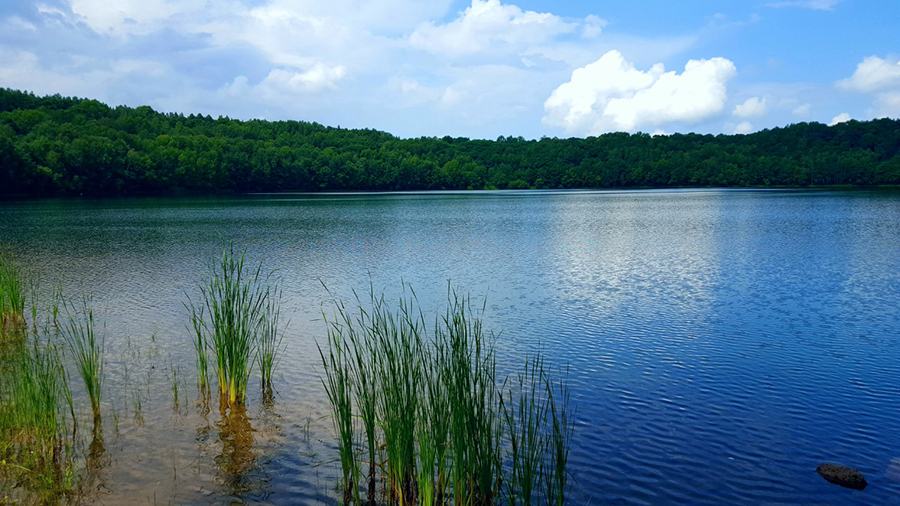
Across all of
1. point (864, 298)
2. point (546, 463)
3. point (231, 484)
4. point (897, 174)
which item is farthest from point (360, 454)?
point (897, 174)

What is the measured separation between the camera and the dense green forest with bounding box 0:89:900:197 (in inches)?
2874

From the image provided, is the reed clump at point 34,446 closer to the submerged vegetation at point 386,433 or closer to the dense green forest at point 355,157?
the submerged vegetation at point 386,433

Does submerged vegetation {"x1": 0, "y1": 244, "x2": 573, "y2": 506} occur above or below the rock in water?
above

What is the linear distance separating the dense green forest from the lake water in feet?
188

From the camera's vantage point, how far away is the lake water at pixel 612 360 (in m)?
5.46

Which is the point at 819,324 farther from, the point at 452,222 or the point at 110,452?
the point at 452,222

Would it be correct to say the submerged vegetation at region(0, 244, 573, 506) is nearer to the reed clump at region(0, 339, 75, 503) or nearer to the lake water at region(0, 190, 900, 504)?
the reed clump at region(0, 339, 75, 503)

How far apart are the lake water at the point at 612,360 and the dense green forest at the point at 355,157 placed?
57.3 metres

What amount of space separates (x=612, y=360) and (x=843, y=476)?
3.78 metres

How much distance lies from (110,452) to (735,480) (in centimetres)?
552

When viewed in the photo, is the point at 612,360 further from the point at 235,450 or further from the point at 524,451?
the point at 235,450

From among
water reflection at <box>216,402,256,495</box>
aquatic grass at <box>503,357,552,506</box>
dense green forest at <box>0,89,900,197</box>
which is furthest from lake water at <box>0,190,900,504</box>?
dense green forest at <box>0,89,900,197</box>

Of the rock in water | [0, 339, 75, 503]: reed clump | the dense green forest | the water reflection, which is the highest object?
the dense green forest

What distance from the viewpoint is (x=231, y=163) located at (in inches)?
3844
